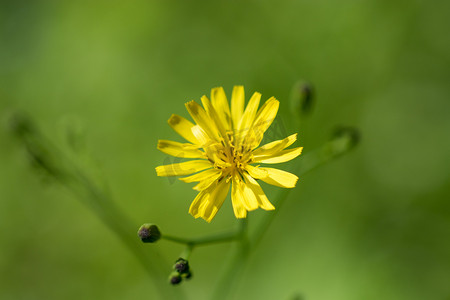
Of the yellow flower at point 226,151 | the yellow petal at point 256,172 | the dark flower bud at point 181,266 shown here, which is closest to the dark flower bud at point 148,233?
the dark flower bud at point 181,266

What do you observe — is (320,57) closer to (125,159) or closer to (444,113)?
(444,113)

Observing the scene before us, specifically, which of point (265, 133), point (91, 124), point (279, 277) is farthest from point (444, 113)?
point (91, 124)

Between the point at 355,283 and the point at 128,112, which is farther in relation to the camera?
the point at 128,112

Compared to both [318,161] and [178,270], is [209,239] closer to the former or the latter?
[178,270]

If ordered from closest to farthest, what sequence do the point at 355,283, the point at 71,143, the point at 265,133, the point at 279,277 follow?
1. the point at 265,133
2. the point at 71,143
3. the point at 355,283
4. the point at 279,277

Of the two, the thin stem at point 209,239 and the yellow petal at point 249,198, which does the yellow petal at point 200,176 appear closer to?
the yellow petal at point 249,198

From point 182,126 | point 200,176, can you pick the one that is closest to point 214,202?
point 200,176
